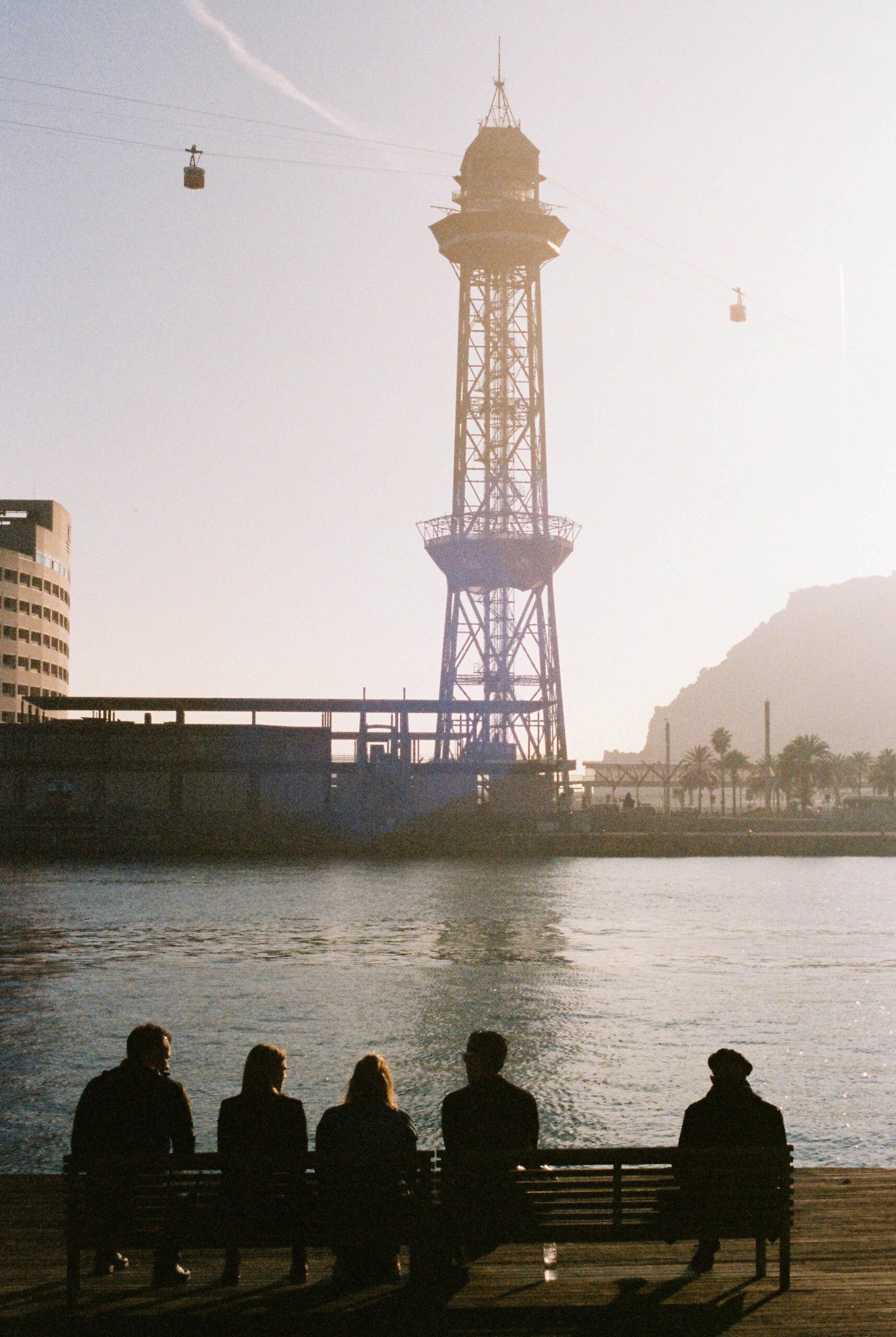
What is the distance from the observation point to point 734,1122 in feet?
25.3

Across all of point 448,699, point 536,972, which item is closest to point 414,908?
point 536,972

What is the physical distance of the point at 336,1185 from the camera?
701 cm

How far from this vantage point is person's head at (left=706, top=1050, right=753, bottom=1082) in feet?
25.5

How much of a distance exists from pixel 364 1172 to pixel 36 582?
455 ft

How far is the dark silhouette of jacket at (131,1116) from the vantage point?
7.77 m

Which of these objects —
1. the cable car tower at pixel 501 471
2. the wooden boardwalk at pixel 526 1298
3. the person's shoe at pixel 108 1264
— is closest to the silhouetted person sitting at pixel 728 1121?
the wooden boardwalk at pixel 526 1298

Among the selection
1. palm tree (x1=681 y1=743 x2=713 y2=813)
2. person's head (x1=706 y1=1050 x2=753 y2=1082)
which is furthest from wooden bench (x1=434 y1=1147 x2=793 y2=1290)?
palm tree (x1=681 y1=743 x2=713 y2=813)

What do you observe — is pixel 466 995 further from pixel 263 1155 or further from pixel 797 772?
pixel 797 772

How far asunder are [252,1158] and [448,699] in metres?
102

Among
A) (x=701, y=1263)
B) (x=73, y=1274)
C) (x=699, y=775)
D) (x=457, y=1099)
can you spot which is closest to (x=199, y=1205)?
(x=73, y=1274)

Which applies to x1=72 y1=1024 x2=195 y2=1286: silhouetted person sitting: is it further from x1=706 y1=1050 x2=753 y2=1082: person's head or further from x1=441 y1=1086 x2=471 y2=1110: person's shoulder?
x1=706 y1=1050 x2=753 y2=1082: person's head

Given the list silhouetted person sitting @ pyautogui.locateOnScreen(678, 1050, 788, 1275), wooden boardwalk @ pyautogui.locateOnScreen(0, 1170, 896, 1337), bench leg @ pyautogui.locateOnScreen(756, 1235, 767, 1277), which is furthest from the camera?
silhouetted person sitting @ pyautogui.locateOnScreen(678, 1050, 788, 1275)

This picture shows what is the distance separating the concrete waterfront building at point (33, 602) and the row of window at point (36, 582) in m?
0.06

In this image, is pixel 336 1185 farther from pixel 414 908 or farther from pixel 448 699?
pixel 448 699
